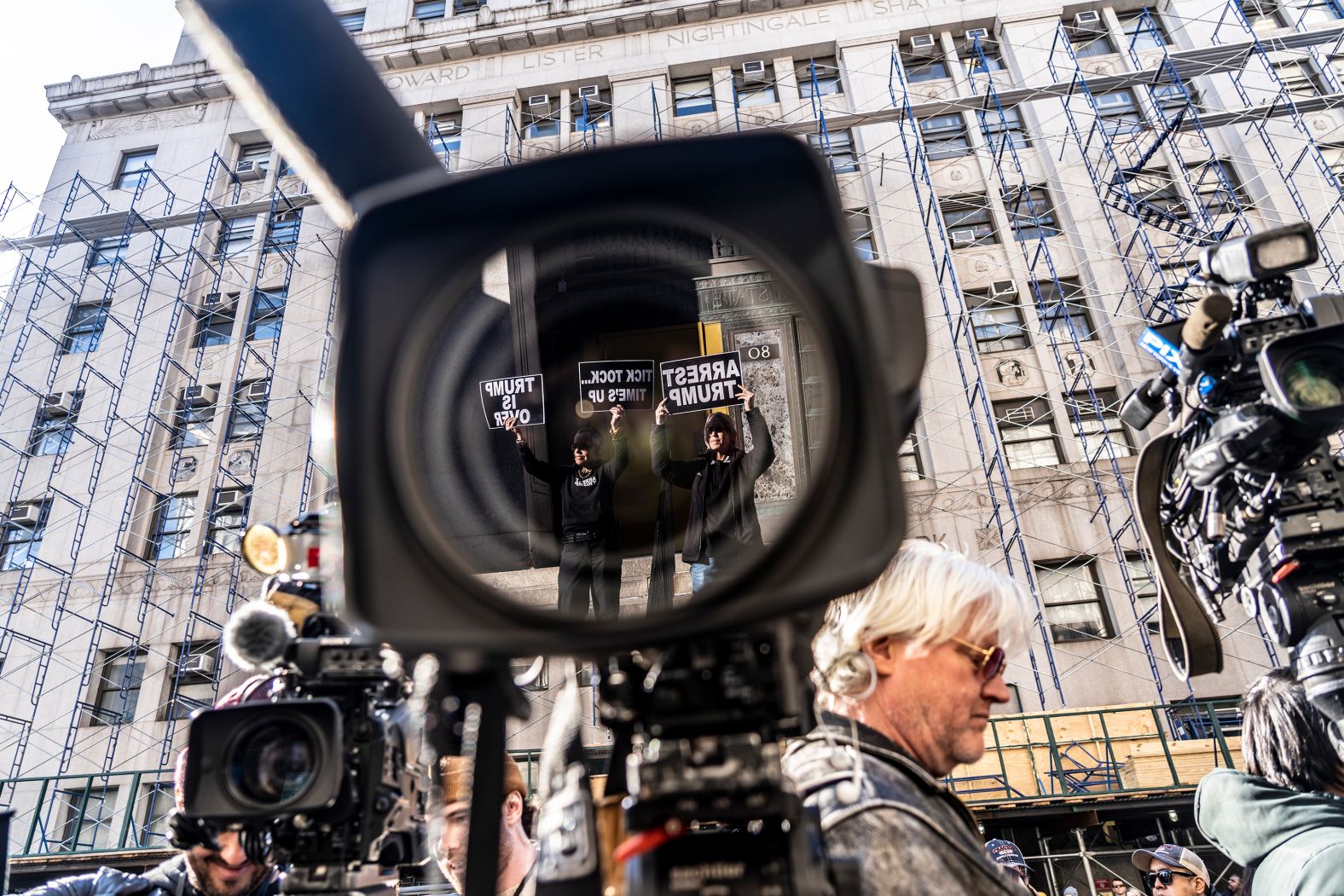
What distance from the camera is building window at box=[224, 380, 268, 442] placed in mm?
14109

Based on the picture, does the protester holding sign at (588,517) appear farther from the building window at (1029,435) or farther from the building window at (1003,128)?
the building window at (1003,128)

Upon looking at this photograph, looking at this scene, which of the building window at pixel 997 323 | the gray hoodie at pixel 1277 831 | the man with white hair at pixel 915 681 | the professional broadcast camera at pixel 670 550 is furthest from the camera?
the building window at pixel 997 323

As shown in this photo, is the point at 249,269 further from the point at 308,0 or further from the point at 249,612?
the point at 308,0

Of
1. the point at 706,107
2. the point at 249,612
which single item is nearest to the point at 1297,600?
the point at 249,612

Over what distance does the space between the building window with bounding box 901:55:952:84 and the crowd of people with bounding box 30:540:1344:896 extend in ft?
55.3

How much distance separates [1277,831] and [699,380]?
1569 millimetres

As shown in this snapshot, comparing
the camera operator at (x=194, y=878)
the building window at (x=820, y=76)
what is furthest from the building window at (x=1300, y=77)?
the camera operator at (x=194, y=878)

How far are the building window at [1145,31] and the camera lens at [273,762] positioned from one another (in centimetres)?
1869

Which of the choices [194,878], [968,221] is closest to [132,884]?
[194,878]

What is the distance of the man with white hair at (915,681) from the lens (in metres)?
1.06

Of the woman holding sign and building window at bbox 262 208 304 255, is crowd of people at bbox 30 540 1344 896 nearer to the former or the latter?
the woman holding sign

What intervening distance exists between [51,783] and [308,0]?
1510 centimetres

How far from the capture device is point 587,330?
871 millimetres

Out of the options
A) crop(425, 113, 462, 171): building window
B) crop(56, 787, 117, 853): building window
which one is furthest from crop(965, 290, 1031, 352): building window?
crop(56, 787, 117, 853): building window
